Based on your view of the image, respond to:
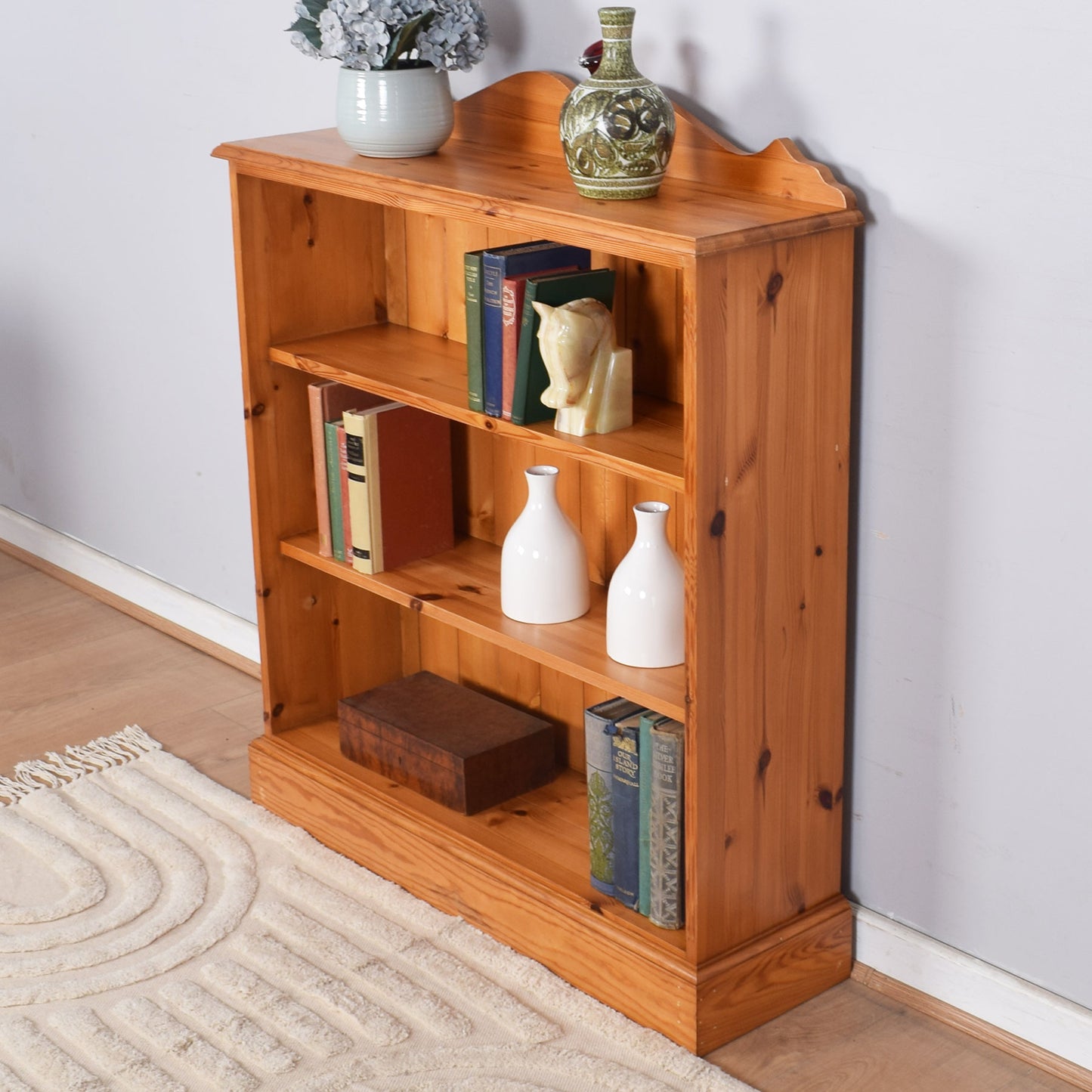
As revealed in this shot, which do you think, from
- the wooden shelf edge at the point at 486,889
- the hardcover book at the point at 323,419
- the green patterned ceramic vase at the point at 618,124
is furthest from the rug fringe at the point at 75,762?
the green patterned ceramic vase at the point at 618,124

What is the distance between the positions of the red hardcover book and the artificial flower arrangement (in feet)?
1.10

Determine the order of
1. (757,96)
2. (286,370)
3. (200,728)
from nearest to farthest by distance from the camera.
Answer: (757,96)
(286,370)
(200,728)

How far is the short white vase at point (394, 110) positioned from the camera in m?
2.02

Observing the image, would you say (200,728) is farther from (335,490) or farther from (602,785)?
(602,785)

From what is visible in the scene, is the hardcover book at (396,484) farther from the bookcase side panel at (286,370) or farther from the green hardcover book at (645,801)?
the green hardcover book at (645,801)

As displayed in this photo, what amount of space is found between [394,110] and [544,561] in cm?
62

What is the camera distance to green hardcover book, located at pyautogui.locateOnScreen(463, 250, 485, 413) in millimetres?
1963

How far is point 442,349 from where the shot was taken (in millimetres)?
2289

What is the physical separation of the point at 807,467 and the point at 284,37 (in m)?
1.24

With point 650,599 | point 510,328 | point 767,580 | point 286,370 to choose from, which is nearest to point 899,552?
point 767,580

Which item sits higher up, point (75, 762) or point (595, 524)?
point (595, 524)

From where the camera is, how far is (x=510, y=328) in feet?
6.32

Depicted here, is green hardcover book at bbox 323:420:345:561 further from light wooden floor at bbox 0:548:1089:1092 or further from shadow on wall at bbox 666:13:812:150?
shadow on wall at bbox 666:13:812:150

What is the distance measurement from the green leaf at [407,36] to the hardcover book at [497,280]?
11.3 inches
